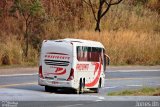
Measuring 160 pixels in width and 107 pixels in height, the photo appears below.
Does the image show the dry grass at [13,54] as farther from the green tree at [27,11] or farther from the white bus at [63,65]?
the white bus at [63,65]

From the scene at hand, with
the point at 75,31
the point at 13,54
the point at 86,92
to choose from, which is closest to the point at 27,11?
the point at 13,54

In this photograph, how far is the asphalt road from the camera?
18.0 metres

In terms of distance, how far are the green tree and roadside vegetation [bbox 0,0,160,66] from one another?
84 millimetres

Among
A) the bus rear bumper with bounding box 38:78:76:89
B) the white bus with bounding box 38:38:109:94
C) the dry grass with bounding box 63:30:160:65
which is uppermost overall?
the white bus with bounding box 38:38:109:94

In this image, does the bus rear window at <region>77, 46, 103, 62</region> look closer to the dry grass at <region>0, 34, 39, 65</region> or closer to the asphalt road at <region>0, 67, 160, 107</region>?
the asphalt road at <region>0, 67, 160, 107</region>

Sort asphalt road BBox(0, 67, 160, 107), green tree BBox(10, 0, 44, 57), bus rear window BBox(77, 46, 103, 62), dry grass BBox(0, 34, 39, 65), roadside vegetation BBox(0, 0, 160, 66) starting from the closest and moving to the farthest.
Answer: asphalt road BBox(0, 67, 160, 107)
bus rear window BBox(77, 46, 103, 62)
dry grass BBox(0, 34, 39, 65)
roadside vegetation BBox(0, 0, 160, 66)
green tree BBox(10, 0, 44, 57)

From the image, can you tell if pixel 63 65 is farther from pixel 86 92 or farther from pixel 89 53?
pixel 86 92

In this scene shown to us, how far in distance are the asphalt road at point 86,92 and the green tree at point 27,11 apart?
7525 mm

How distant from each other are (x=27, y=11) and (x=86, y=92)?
1780 centimetres

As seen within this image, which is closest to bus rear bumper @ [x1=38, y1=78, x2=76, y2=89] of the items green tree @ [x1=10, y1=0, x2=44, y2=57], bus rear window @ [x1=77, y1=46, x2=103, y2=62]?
bus rear window @ [x1=77, y1=46, x2=103, y2=62]

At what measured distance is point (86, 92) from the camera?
26750 millimetres

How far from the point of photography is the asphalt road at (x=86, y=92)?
18.0m

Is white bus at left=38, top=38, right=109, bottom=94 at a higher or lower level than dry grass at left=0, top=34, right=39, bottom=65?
higher

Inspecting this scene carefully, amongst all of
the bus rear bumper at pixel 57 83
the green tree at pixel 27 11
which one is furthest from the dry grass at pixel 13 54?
the bus rear bumper at pixel 57 83
